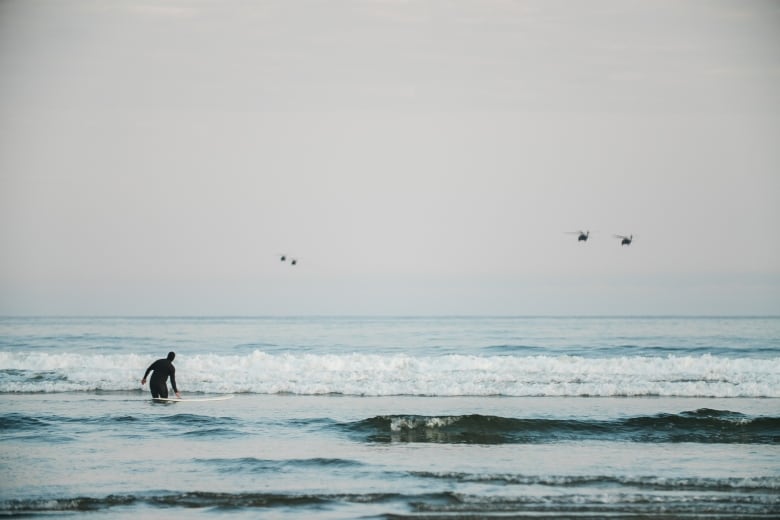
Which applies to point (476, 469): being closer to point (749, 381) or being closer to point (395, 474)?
point (395, 474)

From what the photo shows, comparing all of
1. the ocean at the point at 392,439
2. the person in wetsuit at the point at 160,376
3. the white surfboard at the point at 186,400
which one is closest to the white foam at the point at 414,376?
the ocean at the point at 392,439

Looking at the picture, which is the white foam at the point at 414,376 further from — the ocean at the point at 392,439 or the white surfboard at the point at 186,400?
the white surfboard at the point at 186,400

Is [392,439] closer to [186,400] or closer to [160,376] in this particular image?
[186,400]

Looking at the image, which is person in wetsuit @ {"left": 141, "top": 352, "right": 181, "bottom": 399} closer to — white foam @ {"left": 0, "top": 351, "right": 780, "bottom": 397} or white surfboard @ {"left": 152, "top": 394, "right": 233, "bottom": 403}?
white surfboard @ {"left": 152, "top": 394, "right": 233, "bottom": 403}

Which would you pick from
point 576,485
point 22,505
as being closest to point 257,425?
point 22,505

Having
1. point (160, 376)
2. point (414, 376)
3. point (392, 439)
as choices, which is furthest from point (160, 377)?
point (414, 376)

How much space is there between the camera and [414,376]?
77.4 ft

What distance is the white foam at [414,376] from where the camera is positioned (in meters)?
21.3

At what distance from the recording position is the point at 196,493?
1041 cm

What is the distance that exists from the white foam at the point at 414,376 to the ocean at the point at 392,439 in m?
Answer: 0.09

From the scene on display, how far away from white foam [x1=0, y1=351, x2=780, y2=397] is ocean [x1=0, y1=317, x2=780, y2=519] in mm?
85

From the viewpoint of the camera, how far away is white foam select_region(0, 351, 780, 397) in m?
21.3

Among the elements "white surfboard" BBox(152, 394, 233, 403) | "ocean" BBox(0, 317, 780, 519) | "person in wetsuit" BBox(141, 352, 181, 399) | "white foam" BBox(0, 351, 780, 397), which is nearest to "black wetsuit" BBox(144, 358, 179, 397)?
"person in wetsuit" BBox(141, 352, 181, 399)

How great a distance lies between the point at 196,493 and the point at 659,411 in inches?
454
